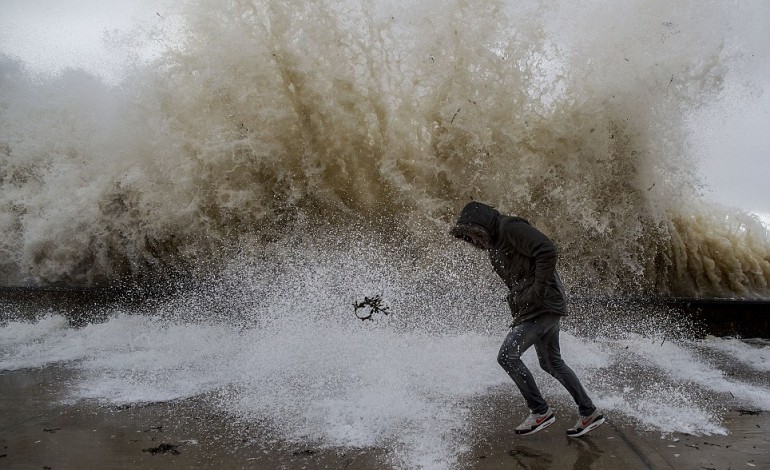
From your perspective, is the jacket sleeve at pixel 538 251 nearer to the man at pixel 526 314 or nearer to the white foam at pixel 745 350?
the man at pixel 526 314

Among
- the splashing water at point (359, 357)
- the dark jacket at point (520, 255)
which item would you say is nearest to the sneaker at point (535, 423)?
the splashing water at point (359, 357)

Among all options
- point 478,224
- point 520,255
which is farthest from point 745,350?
point 478,224

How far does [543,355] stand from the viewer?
3795mm

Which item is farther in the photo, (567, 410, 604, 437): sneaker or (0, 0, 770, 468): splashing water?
(0, 0, 770, 468): splashing water

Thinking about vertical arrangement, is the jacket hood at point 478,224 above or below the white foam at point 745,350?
above

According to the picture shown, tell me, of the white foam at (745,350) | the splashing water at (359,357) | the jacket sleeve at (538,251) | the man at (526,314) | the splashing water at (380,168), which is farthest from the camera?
the splashing water at (380,168)

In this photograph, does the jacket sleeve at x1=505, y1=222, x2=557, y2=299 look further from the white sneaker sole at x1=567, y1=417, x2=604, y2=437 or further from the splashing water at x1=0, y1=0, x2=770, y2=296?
the splashing water at x1=0, y1=0, x2=770, y2=296

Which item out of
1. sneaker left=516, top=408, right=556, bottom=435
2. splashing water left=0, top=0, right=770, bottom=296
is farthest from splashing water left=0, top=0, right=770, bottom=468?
sneaker left=516, top=408, right=556, bottom=435

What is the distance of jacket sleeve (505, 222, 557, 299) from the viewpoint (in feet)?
11.5

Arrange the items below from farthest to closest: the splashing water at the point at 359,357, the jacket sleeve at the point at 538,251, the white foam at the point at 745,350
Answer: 1. the white foam at the point at 745,350
2. the splashing water at the point at 359,357
3. the jacket sleeve at the point at 538,251

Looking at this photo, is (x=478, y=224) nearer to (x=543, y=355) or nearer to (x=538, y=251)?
(x=538, y=251)

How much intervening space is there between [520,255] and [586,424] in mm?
A: 1255

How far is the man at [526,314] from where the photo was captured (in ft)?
12.0

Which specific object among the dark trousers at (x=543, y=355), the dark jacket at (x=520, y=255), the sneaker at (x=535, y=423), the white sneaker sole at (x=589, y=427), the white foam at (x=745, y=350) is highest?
the dark jacket at (x=520, y=255)
